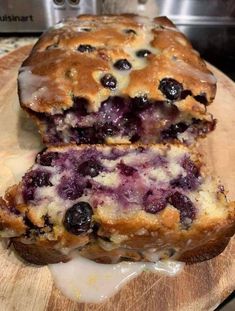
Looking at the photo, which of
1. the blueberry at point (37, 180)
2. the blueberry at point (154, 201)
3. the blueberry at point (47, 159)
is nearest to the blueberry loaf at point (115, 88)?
the blueberry at point (47, 159)

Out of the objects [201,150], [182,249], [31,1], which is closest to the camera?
[182,249]

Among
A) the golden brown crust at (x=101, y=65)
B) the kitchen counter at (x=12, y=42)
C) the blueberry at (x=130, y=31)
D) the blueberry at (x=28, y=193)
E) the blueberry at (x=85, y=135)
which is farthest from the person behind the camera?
the kitchen counter at (x=12, y=42)

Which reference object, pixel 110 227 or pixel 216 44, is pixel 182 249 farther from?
pixel 216 44

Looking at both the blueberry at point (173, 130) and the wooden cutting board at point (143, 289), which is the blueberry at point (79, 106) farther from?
the wooden cutting board at point (143, 289)

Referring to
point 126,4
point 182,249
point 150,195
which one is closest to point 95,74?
point 150,195

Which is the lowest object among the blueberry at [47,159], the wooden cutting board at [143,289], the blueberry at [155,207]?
the wooden cutting board at [143,289]

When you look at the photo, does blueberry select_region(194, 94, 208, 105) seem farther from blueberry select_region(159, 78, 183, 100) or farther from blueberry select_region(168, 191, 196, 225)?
blueberry select_region(168, 191, 196, 225)
